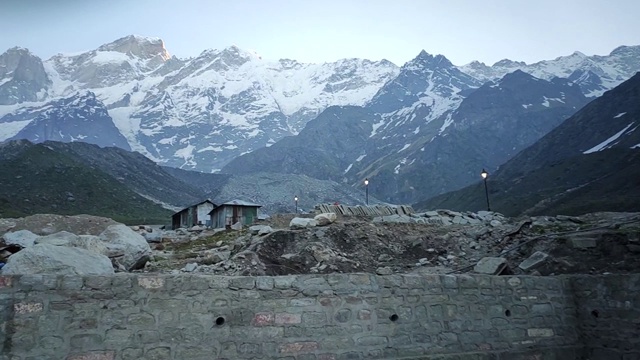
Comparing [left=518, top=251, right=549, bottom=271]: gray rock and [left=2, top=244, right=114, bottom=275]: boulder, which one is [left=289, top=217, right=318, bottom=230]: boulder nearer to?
[left=518, top=251, right=549, bottom=271]: gray rock

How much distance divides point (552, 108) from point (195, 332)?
210 m

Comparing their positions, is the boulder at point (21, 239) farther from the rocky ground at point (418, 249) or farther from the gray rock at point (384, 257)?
the gray rock at point (384, 257)

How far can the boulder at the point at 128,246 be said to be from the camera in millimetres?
14859

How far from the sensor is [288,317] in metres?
7.12

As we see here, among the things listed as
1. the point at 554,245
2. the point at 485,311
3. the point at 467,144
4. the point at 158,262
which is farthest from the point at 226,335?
the point at 467,144

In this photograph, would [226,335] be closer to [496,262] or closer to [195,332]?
[195,332]

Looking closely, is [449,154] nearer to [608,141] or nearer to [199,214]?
[608,141]

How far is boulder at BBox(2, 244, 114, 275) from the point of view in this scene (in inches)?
333

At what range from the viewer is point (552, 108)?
188 metres

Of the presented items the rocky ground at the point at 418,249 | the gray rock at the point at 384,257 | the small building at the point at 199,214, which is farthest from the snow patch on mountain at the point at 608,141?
the gray rock at the point at 384,257

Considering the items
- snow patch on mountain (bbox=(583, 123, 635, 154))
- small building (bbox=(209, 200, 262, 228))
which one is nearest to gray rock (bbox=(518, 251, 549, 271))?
small building (bbox=(209, 200, 262, 228))

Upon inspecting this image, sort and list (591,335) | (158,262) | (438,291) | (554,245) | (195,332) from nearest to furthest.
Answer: (195,332) → (438,291) → (591,335) → (554,245) → (158,262)

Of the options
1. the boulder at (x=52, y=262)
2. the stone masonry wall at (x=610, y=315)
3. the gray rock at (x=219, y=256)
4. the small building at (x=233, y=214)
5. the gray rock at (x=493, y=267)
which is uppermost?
the small building at (x=233, y=214)

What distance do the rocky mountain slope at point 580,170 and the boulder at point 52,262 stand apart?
5945cm
